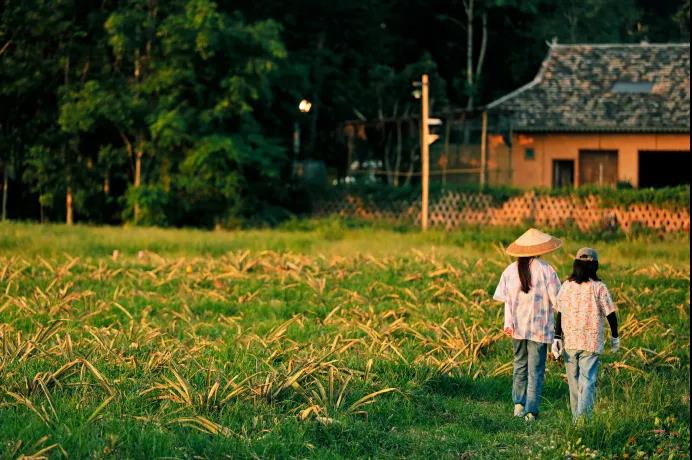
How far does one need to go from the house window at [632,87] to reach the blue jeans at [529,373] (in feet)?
85.9

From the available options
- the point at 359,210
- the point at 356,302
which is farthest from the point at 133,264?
the point at 359,210

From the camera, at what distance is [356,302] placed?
14664 mm

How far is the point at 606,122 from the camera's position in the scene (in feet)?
106

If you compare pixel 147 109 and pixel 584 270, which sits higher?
pixel 147 109

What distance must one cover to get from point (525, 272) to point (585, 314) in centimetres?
69

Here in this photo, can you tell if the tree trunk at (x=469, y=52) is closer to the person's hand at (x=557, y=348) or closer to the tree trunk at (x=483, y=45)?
the tree trunk at (x=483, y=45)

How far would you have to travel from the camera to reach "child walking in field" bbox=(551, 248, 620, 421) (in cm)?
848

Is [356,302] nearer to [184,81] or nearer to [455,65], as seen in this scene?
[184,81]

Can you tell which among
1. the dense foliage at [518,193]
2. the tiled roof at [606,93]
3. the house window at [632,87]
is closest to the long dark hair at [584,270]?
the dense foliage at [518,193]

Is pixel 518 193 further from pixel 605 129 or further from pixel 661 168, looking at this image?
pixel 661 168

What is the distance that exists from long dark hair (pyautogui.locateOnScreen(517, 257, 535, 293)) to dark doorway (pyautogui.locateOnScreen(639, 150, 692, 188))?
80.9 ft

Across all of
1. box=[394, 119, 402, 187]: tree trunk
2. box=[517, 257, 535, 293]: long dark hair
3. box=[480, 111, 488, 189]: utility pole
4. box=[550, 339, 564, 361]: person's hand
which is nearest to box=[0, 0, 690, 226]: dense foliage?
box=[394, 119, 402, 187]: tree trunk

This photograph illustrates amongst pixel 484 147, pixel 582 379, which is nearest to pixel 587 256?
pixel 582 379

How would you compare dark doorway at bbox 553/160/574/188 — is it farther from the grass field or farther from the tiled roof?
the grass field
